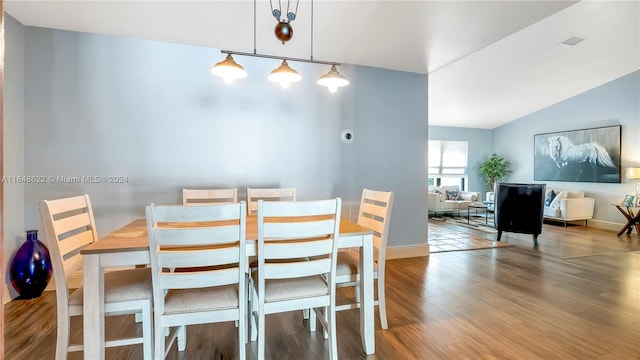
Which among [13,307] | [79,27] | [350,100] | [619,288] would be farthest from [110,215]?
[619,288]

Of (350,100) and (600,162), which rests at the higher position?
(350,100)

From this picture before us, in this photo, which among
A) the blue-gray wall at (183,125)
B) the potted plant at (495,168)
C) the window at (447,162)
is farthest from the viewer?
the window at (447,162)

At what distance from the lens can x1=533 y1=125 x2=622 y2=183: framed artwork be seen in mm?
5672

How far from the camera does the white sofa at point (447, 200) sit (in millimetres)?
7018

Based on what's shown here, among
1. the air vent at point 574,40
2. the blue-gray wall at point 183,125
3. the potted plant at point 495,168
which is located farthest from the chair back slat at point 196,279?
the potted plant at point 495,168

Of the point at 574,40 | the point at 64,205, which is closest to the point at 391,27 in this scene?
the point at 64,205

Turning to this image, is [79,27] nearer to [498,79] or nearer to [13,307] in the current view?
[13,307]

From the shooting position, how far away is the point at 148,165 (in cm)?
297

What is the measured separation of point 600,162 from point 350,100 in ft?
18.4

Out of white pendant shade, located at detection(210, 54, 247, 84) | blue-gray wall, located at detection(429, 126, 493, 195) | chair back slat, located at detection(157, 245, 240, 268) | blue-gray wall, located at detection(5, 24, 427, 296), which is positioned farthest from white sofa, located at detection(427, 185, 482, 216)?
chair back slat, located at detection(157, 245, 240, 268)

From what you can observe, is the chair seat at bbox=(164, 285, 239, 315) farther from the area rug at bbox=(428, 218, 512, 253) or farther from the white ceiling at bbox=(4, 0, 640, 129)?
the area rug at bbox=(428, 218, 512, 253)

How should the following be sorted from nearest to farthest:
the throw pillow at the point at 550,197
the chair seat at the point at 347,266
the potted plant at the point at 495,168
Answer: the chair seat at the point at 347,266
the throw pillow at the point at 550,197
the potted plant at the point at 495,168

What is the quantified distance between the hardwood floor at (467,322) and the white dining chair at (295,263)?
0.40 metres

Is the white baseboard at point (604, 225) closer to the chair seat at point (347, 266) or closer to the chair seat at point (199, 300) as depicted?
the chair seat at point (347, 266)
